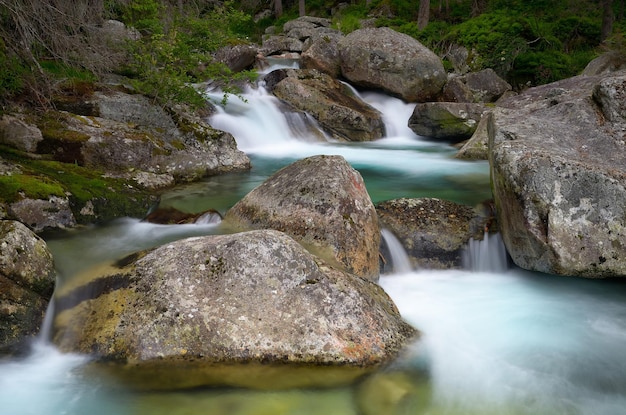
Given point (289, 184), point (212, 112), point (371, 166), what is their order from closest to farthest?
1. point (289, 184)
2. point (371, 166)
3. point (212, 112)

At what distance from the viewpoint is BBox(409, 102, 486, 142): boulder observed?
14.1 meters

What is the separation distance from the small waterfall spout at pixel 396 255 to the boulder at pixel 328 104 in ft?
27.8

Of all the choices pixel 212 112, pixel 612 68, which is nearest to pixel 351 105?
pixel 212 112

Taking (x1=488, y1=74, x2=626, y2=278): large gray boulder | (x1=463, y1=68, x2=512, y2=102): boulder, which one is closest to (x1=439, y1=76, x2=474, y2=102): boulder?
(x1=463, y1=68, x2=512, y2=102): boulder

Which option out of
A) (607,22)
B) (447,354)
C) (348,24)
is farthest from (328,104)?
(348,24)

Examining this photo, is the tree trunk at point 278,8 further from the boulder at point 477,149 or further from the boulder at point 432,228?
the boulder at point 432,228

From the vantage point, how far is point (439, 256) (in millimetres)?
6230

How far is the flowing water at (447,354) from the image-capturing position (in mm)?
3430

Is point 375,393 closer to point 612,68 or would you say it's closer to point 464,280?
point 464,280

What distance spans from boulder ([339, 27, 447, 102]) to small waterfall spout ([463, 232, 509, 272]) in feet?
37.4

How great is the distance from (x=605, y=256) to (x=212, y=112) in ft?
31.9

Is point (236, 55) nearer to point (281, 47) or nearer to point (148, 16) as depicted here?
point (148, 16)

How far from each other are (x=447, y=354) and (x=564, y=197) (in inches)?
97.2

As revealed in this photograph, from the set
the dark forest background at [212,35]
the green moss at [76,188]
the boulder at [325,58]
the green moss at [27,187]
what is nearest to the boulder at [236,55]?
the dark forest background at [212,35]
